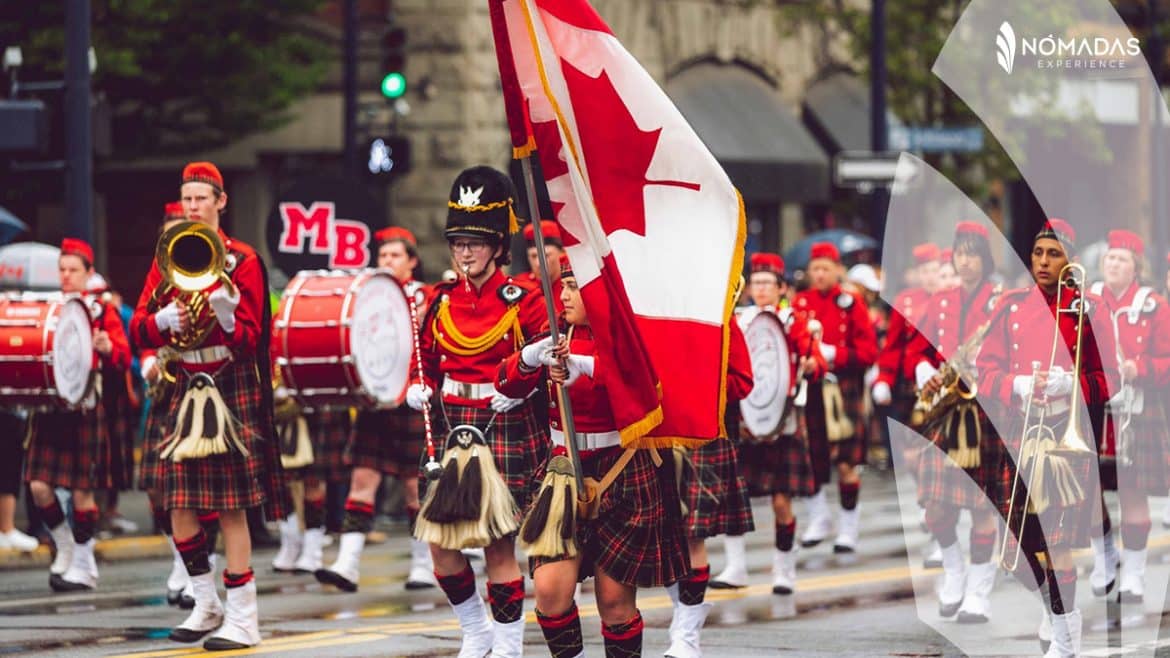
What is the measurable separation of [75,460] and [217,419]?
3.34 m

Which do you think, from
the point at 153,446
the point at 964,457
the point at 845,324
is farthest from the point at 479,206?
the point at 845,324

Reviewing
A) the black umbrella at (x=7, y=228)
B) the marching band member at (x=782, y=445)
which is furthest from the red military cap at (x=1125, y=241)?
the black umbrella at (x=7, y=228)

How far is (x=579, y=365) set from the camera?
764 cm

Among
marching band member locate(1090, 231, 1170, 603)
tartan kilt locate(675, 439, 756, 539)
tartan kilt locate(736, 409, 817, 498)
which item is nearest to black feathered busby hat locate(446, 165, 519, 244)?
tartan kilt locate(675, 439, 756, 539)

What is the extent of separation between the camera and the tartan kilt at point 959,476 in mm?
10705

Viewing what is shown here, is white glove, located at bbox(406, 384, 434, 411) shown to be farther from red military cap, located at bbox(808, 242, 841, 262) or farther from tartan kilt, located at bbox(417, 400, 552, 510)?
red military cap, located at bbox(808, 242, 841, 262)

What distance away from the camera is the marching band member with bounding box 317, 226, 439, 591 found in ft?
41.2

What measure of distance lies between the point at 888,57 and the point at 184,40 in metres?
8.91

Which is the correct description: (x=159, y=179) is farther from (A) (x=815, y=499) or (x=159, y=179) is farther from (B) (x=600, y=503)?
(B) (x=600, y=503)

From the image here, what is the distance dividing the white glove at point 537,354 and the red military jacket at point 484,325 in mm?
624

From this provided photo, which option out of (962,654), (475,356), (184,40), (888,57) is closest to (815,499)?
(962,654)

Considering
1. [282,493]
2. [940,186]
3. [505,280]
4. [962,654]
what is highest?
[940,186]

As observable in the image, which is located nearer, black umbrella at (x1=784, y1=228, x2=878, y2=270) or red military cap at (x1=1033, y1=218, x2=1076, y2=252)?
red military cap at (x1=1033, y1=218, x2=1076, y2=252)

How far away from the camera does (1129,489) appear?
12.3 metres
